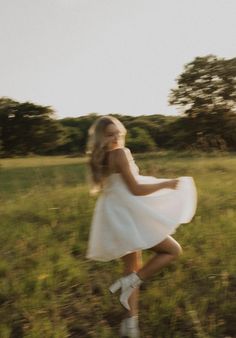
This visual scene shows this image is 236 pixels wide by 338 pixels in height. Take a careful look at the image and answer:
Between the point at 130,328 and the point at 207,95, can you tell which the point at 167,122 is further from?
the point at 130,328

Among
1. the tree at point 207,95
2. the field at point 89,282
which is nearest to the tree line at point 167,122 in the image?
the tree at point 207,95

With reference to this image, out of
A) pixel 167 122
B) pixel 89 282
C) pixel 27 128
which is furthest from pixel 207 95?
pixel 89 282

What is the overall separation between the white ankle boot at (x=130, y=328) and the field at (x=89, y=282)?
→ 10cm

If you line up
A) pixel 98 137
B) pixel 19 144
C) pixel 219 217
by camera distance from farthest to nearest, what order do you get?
pixel 19 144
pixel 219 217
pixel 98 137

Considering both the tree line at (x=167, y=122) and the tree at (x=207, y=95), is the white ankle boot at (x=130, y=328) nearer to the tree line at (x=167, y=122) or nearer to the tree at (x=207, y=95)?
the tree line at (x=167, y=122)

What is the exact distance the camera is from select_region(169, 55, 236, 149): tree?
37031mm

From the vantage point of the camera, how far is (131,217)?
435cm

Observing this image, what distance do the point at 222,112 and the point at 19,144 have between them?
18.6 m

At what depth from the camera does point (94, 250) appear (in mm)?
4605

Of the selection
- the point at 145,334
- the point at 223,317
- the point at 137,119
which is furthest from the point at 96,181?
the point at 137,119

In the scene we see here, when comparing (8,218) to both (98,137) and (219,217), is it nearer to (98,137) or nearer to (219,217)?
(219,217)

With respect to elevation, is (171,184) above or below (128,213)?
above

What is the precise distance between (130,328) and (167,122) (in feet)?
144

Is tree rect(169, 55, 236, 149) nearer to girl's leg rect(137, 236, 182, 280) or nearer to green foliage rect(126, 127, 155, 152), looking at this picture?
green foliage rect(126, 127, 155, 152)
